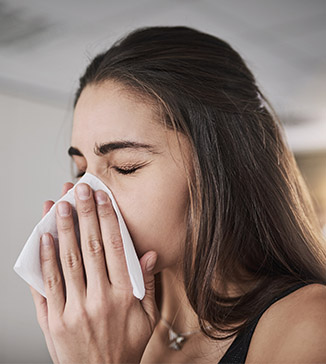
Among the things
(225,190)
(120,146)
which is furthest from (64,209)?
(225,190)

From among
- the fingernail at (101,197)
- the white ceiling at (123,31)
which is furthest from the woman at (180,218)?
the white ceiling at (123,31)

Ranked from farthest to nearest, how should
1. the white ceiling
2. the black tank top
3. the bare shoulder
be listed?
the white ceiling
the black tank top
the bare shoulder

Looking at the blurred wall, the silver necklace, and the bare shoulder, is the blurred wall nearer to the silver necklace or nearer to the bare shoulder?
the silver necklace

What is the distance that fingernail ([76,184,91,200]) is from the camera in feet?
2.81

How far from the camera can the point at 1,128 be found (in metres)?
2.76

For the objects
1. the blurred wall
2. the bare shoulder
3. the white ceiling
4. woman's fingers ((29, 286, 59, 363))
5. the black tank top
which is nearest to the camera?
the bare shoulder

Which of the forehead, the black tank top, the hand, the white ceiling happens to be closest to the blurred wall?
the white ceiling

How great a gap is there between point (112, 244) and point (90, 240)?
4 cm

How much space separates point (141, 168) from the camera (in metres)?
0.87

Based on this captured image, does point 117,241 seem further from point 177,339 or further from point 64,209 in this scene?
point 177,339

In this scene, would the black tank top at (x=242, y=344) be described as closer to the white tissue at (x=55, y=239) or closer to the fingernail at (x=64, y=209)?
the white tissue at (x=55, y=239)

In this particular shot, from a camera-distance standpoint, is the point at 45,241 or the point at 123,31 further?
the point at 123,31

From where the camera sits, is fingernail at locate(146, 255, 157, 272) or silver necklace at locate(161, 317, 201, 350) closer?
fingernail at locate(146, 255, 157, 272)

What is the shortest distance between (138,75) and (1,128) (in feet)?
6.66
